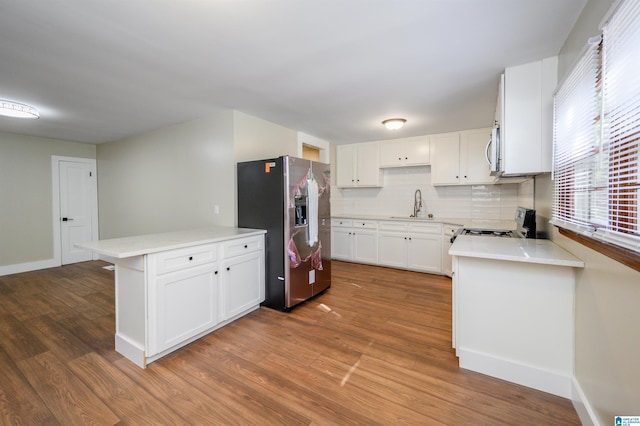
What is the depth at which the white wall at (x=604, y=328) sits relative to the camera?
1025 millimetres

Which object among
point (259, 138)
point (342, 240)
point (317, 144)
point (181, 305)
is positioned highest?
point (317, 144)

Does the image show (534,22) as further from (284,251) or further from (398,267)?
(398,267)

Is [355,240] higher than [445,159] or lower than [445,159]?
lower

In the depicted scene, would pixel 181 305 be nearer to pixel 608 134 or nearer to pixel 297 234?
pixel 297 234

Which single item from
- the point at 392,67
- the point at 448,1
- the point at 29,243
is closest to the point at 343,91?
the point at 392,67

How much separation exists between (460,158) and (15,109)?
5567 millimetres

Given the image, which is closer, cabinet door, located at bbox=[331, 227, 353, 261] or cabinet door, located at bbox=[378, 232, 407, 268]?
cabinet door, located at bbox=[378, 232, 407, 268]

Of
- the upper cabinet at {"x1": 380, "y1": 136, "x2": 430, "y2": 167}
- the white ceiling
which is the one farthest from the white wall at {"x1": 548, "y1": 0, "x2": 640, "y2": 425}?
the upper cabinet at {"x1": 380, "y1": 136, "x2": 430, "y2": 167}

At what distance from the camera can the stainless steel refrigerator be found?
284 cm

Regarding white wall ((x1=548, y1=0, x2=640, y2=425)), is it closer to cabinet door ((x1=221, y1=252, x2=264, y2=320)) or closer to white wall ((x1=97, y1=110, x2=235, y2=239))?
cabinet door ((x1=221, y1=252, x2=264, y2=320))

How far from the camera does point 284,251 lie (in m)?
2.86

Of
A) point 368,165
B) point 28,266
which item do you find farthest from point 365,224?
point 28,266

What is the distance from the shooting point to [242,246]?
274cm

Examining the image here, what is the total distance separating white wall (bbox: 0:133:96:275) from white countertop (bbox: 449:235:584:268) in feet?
21.3
